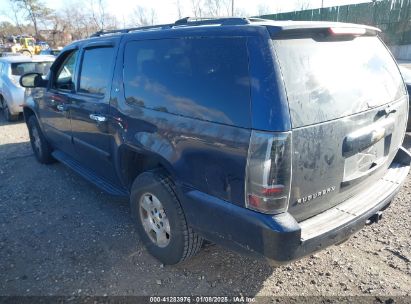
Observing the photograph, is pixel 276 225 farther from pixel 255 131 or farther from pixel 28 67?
pixel 28 67

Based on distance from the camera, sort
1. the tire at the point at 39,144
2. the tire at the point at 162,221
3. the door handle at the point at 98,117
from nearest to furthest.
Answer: the tire at the point at 162,221, the door handle at the point at 98,117, the tire at the point at 39,144

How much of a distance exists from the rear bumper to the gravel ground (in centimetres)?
39

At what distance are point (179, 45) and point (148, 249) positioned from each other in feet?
5.85

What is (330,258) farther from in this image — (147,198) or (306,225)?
(147,198)

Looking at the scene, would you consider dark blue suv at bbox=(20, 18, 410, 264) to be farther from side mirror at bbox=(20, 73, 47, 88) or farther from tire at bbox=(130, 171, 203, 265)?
side mirror at bbox=(20, 73, 47, 88)

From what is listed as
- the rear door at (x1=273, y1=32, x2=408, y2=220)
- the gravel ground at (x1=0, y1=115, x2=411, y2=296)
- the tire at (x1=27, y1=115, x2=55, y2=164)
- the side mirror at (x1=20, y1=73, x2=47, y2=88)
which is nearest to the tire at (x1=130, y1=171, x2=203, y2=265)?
the gravel ground at (x1=0, y1=115, x2=411, y2=296)

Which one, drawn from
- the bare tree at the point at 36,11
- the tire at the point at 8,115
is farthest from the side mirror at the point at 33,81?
the bare tree at the point at 36,11

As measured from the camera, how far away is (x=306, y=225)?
217 centimetres

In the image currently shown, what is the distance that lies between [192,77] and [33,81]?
11.3ft

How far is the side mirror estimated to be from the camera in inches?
→ 185

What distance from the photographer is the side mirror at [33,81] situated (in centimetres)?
470

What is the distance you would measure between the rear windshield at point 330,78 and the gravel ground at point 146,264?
45.5 inches

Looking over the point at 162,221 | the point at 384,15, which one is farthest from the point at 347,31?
the point at 384,15

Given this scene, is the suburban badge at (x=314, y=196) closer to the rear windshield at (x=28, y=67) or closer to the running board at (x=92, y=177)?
the running board at (x=92, y=177)
